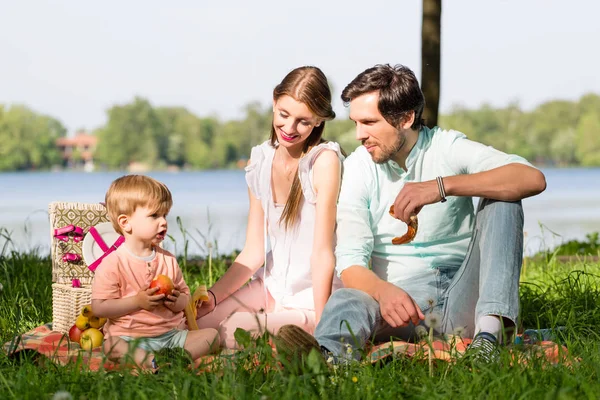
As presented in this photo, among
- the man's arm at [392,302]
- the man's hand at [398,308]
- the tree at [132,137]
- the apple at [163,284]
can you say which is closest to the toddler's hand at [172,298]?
the apple at [163,284]

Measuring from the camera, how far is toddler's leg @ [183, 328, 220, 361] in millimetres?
3873

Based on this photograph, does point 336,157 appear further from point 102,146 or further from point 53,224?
point 102,146

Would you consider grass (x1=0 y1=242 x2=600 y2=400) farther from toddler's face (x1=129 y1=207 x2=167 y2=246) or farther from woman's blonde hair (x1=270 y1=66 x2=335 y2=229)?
woman's blonde hair (x1=270 y1=66 x2=335 y2=229)

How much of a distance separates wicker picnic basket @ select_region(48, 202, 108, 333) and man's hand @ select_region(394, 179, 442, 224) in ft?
6.00

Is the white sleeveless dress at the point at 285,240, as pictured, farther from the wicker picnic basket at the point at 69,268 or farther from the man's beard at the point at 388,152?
the wicker picnic basket at the point at 69,268

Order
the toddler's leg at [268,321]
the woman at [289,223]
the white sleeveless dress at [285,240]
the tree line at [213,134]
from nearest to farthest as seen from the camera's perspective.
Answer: the woman at [289,223] → the toddler's leg at [268,321] → the white sleeveless dress at [285,240] → the tree line at [213,134]

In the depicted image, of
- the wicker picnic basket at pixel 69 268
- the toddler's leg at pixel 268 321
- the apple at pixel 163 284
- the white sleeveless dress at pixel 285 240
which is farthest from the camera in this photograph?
the wicker picnic basket at pixel 69 268

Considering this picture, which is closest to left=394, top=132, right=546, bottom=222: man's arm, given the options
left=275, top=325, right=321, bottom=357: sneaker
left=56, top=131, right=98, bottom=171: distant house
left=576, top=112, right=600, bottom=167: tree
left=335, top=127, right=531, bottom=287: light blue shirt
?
left=335, top=127, right=531, bottom=287: light blue shirt

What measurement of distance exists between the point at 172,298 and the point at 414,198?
1.19 meters

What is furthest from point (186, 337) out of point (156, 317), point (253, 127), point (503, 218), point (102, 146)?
point (102, 146)

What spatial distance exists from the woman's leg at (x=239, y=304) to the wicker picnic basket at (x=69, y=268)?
0.68 meters

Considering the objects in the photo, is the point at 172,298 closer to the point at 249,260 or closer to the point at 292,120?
the point at 249,260

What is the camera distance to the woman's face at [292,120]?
4.18m

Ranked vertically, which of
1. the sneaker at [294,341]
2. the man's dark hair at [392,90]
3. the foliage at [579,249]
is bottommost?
the foliage at [579,249]
